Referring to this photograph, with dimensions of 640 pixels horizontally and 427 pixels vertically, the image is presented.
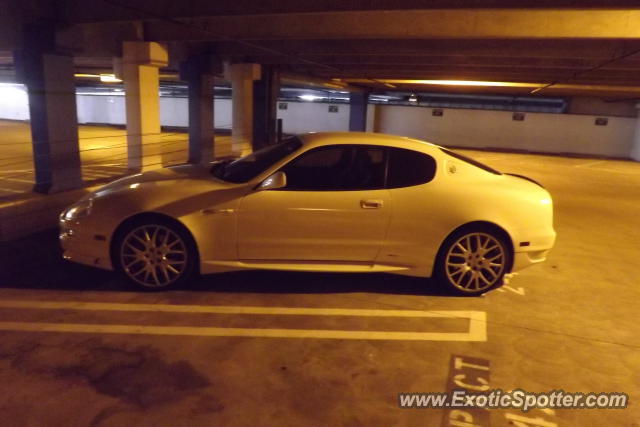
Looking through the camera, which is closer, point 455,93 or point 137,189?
point 137,189

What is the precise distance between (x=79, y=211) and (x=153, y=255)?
0.80 meters

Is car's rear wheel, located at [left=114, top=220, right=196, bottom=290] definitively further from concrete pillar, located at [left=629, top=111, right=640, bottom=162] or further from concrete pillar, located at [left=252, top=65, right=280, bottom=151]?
concrete pillar, located at [left=629, top=111, right=640, bottom=162]

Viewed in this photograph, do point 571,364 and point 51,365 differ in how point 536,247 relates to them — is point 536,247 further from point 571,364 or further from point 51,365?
point 51,365

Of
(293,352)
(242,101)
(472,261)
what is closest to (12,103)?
(242,101)

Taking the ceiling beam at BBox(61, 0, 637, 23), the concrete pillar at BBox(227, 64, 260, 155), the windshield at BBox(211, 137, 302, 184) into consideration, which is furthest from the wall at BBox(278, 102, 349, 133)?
the windshield at BBox(211, 137, 302, 184)

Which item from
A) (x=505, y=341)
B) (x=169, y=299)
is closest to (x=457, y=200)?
(x=505, y=341)

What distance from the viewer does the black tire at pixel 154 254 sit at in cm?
453

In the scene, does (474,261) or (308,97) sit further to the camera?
(308,97)

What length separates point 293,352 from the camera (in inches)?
143

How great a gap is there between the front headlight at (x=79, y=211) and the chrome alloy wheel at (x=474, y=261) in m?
3.35

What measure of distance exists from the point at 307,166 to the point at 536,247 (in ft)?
7.77

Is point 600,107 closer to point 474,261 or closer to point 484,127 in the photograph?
point 484,127

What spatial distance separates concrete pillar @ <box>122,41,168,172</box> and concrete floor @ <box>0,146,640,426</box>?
6307 mm

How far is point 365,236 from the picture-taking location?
4.65 meters
